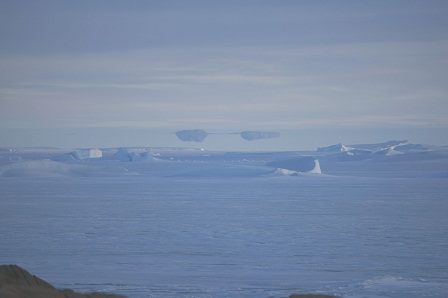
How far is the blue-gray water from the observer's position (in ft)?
21.6

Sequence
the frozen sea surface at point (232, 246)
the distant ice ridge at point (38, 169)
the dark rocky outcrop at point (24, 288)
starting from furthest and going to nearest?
the distant ice ridge at point (38, 169)
the frozen sea surface at point (232, 246)
the dark rocky outcrop at point (24, 288)

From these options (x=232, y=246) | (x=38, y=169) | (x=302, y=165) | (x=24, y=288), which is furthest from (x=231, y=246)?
(x=302, y=165)

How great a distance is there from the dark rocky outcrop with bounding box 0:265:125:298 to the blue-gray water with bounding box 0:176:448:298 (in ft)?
4.41

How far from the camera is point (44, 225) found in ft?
36.8

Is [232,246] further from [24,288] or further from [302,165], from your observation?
[302,165]

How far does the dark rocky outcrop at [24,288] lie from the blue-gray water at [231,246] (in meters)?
1.34

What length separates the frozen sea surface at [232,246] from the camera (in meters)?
6.59

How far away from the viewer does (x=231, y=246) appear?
8.93 metres

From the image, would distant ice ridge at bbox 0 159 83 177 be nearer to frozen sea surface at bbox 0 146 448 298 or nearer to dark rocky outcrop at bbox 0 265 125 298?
frozen sea surface at bbox 0 146 448 298

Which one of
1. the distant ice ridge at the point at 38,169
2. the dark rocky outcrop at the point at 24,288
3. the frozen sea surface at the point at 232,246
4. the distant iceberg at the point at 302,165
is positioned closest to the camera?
the dark rocky outcrop at the point at 24,288

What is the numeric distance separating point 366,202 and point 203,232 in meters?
6.72

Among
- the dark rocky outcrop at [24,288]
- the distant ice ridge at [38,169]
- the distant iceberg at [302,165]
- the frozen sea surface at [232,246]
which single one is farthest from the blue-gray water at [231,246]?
the distant iceberg at [302,165]

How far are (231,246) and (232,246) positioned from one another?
0.05 ft

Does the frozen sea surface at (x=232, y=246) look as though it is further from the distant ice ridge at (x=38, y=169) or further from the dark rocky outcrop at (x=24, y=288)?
the distant ice ridge at (x=38, y=169)
